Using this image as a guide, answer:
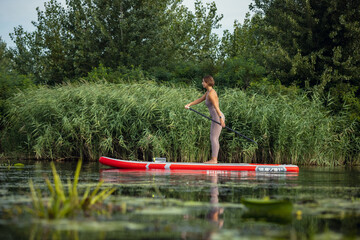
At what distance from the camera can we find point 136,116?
13422 millimetres

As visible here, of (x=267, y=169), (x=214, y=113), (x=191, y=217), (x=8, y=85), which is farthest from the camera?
(x=8, y=85)

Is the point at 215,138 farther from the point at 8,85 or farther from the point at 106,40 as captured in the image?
the point at 106,40

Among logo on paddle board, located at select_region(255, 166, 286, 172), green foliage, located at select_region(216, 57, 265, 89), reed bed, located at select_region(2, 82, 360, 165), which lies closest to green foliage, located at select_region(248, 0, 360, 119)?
green foliage, located at select_region(216, 57, 265, 89)

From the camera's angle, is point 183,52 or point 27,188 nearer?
point 27,188

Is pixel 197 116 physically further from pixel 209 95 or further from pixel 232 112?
pixel 209 95

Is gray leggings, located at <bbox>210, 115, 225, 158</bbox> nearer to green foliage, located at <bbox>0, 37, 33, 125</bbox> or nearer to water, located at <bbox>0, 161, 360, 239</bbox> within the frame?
water, located at <bbox>0, 161, 360, 239</bbox>

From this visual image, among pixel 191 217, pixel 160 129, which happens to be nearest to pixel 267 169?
pixel 160 129

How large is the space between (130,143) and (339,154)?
20.1 feet

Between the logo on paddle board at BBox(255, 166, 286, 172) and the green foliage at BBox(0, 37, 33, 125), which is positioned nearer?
the logo on paddle board at BBox(255, 166, 286, 172)

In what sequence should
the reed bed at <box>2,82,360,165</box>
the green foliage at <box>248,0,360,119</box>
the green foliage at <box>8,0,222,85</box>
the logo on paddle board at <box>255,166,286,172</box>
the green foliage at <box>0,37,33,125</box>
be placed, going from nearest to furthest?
1. the logo on paddle board at <box>255,166,286,172</box>
2. the reed bed at <box>2,82,360,165</box>
3. the green foliage at <box>0,37,33,125</box>
4. the green foliage at <box>248,0,360,119</box>
5. the green foliage at <box>8,0,222,85</box>

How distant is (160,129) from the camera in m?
13.2

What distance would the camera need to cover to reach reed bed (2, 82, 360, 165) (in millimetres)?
13008

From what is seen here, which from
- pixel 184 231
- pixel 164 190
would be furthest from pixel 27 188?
pixel 184 231

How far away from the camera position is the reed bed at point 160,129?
13008mm
